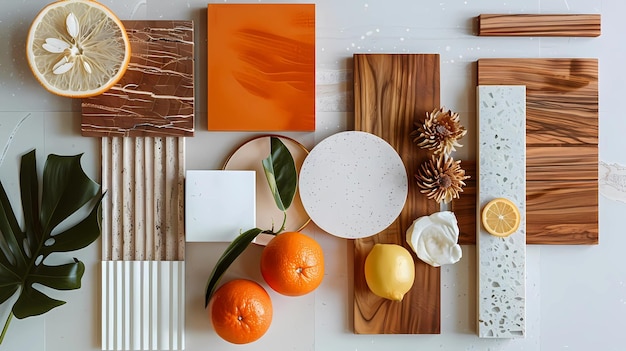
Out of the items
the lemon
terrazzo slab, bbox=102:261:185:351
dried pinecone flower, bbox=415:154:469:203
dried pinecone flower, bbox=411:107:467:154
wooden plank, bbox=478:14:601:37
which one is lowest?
terrazzo slab, bbox=102:261:185:351

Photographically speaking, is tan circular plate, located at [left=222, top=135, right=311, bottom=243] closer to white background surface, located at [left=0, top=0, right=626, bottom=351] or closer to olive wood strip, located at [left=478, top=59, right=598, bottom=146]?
white background surface, located at [left=0, top=0, right=626, bottom=351]

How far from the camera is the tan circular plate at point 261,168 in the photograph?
1.08 meters

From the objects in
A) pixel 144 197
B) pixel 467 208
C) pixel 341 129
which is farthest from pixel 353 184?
pixel 144 197

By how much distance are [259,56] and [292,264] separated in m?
0.41

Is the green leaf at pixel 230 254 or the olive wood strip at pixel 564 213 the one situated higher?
the olive wood strip at pixel 564 213

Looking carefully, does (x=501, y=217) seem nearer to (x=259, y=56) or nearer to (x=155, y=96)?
(x=259, y=56)

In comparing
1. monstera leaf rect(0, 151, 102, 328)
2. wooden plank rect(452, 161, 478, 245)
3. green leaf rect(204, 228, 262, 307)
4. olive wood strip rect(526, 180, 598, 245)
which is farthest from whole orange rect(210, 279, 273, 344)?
olive wood strip rect(526, 180, 598, 245)

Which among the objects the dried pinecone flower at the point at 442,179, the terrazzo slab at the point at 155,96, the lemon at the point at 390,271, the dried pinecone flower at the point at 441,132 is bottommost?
the lemon at the point at 390,271

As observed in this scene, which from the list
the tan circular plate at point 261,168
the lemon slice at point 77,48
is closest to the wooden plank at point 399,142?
the tan circular plate at point 261,168

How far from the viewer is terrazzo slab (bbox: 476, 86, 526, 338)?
3.50 feet

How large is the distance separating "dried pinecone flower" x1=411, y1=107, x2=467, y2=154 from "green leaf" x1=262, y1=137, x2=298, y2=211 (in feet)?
0.84

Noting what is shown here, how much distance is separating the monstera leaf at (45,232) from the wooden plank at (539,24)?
34.0 inches

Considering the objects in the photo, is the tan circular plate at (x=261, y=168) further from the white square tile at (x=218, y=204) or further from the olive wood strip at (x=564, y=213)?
the olive wood strip at (x=564, y=213)

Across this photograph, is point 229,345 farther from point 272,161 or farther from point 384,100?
point 384,100
